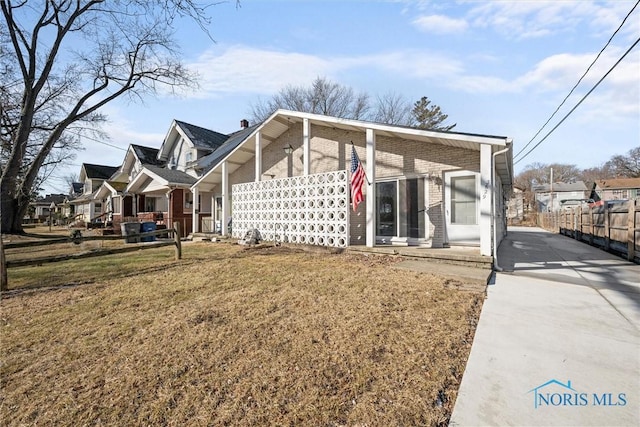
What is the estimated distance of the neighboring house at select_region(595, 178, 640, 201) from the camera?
41.7 m

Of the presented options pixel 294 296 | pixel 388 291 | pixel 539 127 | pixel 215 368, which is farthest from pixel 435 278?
pixel 539 127

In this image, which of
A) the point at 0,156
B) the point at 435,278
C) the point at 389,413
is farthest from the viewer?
the point at 0,156

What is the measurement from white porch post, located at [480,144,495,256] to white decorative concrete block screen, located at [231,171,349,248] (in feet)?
11.2

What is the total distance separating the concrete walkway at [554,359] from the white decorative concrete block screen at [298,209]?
14.3ft

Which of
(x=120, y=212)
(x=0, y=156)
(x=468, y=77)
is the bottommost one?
(x=120, y=212)

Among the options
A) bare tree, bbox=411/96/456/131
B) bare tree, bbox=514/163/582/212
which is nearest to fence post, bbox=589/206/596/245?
bare tree, bbox=411/96/456/131

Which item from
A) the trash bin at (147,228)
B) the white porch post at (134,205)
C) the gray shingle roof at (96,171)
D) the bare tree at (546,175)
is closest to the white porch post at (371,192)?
the trash bin at (147,228)

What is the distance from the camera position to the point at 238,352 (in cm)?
283

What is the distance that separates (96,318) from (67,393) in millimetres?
1854

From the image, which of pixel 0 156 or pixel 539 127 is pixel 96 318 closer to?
pixel 539 127

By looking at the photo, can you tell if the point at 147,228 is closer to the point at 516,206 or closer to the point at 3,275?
the point at 3,275

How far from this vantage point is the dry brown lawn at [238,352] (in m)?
2.04

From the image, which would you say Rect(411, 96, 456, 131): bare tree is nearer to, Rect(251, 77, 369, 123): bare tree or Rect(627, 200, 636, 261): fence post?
Rect(251, 77, 369, 123): bare tree

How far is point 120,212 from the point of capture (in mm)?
19344
